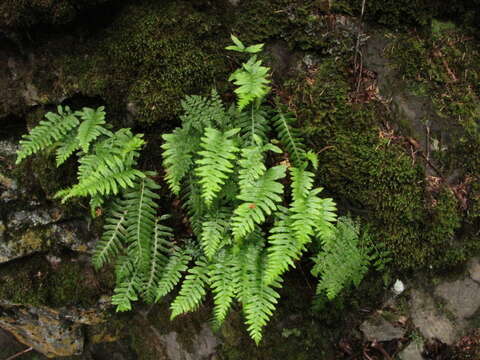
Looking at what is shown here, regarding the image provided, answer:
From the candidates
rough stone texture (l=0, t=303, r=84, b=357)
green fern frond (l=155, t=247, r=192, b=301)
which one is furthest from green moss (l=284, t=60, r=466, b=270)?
rough stone texture (l=0, t=303, r=84, b=357)

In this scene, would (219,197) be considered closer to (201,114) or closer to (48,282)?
(201,114)

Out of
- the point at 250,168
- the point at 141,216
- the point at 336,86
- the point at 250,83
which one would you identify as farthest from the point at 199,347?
the point at 336,86

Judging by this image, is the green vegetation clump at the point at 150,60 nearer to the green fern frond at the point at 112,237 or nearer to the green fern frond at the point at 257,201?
the green fern frond at the point at 112,237

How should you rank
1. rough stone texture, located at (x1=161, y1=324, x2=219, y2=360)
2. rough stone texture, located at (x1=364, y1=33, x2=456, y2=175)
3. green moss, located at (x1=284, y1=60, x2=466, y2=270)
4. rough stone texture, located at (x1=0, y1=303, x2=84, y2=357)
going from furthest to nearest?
rough stone texture, located at (x1=0, y1=303, x2=84, y2=357) → rough stone texture, located at (x1=161, y1=324, x2=219, y2=360) → rough stone texture, located at (x1=364, y1=33, x2=456, y2=175) → green moss, located at (x1=284, y1=60, x2=466, y2=270)

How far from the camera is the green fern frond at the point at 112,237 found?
367cm

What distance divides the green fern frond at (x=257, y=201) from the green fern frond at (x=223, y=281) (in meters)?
0.47

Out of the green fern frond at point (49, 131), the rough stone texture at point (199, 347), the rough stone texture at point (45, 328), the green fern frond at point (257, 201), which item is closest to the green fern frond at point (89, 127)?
the green fern frond at point (49, 131)

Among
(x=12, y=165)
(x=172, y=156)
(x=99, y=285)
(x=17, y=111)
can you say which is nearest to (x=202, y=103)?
(x=172, y=156)

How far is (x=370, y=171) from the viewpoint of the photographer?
380 centimetres

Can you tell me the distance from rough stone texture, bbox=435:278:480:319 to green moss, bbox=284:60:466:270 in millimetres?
587

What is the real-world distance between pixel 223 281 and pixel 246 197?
915mm

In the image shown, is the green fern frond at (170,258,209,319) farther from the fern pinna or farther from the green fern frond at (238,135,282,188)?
the green fern frond at (238,135,282,188)

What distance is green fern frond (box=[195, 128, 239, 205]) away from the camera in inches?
122

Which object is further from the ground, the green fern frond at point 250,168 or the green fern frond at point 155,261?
the green fern frond at point 250,168
